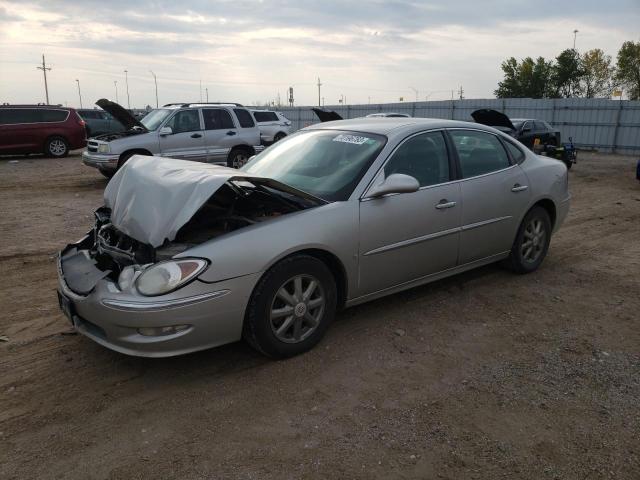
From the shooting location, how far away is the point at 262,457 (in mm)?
2639

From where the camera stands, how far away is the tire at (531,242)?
5.21 m

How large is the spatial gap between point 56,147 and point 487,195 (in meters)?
17.5

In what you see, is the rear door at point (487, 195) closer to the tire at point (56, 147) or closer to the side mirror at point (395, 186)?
the side mirror at point (395, 186)

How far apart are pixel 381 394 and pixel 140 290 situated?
5.25 ft

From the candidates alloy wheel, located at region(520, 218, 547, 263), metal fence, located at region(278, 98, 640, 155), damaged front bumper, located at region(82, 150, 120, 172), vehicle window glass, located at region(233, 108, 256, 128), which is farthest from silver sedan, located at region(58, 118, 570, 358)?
metal fence, located at region(278, 98, 640, 155)

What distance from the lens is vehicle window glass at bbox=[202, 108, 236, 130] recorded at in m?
12.4

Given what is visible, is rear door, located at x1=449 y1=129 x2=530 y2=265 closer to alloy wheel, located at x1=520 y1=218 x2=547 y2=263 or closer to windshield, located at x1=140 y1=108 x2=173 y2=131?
alloy wheel, located at x1=520 y1=218 x2=547 y2=263

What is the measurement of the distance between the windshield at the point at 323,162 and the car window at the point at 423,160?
0.18 m

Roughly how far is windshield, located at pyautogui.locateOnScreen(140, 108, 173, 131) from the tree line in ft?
148

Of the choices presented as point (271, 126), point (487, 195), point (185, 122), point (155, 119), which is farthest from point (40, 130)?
point (487, 195)

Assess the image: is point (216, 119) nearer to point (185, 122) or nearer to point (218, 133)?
point (218, 133)

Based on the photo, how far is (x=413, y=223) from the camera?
4.12 m

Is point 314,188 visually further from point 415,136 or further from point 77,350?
point 77,350

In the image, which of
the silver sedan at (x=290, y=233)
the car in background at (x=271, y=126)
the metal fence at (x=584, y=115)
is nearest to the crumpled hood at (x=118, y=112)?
the car in background at (x=271, y=126)
